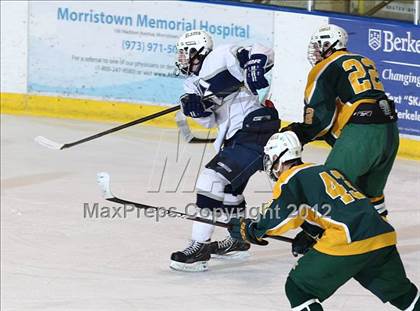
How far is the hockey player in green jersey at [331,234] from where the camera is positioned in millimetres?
3621

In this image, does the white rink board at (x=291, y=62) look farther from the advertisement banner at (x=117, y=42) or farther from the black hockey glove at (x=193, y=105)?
the black hockey glove at (x=193, y=105)

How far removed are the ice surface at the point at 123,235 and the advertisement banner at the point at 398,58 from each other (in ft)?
1.09

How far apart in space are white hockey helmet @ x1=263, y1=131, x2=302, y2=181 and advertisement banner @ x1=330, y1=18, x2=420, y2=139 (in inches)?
132

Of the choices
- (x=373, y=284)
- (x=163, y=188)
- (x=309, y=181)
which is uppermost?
(x=309, y=181)

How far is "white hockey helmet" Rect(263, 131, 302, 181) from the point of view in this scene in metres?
3.79

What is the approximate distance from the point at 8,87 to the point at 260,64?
4.07 m

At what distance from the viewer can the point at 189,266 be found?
5098 millimetres

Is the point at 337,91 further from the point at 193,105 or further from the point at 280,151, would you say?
the point at 280,151

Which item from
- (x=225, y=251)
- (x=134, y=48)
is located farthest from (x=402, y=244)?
(x=134, y=48)

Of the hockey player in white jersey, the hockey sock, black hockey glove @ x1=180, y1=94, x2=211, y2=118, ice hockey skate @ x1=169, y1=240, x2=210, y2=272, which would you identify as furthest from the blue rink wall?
the hockey sock

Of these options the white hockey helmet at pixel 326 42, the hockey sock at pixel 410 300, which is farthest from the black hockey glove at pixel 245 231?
the white hockey helmet at pixel 326 42

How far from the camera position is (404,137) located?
716cm

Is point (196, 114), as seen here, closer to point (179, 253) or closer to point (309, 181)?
point (179, 253)

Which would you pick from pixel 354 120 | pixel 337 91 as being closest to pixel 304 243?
pixel 354 120
